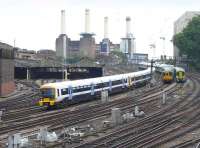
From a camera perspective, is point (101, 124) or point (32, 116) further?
point (32, 116)

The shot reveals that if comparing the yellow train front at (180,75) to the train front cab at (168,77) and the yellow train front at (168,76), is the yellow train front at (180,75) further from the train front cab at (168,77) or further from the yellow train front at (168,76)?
the train front cab at (168,77)

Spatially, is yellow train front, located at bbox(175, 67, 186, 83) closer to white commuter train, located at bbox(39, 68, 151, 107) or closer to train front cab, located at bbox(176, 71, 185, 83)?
train front cab, located at bbox(176, 71, 185, 83)

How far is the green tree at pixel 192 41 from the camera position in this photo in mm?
117062

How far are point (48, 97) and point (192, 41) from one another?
76.2 meters

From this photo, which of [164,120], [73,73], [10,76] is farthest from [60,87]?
[73,73]

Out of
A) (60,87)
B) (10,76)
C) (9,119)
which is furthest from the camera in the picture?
(10,76)

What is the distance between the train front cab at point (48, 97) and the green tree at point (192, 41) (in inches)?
2924

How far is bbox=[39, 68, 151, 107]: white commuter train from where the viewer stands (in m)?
47.4

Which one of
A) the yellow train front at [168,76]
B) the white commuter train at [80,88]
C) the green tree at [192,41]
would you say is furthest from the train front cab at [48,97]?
the green tree at [192,41]

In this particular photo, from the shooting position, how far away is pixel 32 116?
1671 inches

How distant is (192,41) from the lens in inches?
4658

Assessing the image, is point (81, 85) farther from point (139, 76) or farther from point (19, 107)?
point (139, 76)

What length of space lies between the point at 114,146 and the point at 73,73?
192 feet

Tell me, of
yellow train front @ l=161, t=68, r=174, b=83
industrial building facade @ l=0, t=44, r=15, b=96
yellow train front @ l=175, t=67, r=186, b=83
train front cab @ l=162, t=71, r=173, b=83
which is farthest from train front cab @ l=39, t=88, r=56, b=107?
yellow train front @ l=175, t=67, r=186, b=83
